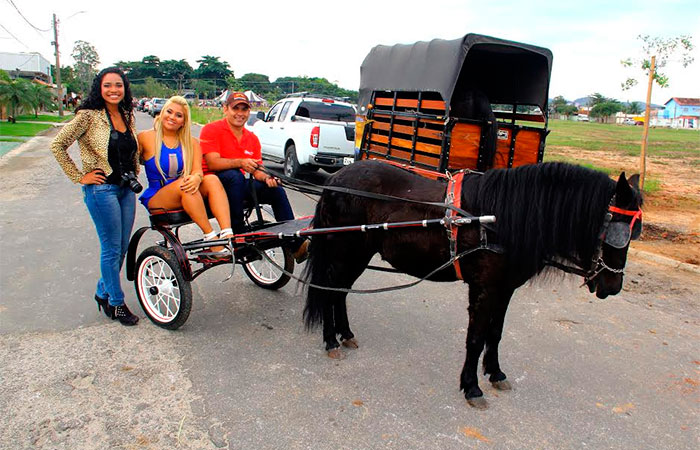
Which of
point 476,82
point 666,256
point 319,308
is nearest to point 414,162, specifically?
point 476,82

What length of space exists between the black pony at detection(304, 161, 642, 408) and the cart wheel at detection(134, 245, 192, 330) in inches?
47.5

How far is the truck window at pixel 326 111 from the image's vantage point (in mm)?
12727

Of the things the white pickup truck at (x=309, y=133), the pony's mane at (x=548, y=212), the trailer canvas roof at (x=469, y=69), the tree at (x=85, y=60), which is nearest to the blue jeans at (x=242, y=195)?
the pony's mane at (x=548, y=212)

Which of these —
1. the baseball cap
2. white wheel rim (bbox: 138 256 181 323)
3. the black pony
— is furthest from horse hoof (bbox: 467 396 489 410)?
the baseball cap

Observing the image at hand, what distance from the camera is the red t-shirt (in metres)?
4.64

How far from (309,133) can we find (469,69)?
14.6 ft

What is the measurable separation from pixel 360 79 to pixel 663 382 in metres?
7.85

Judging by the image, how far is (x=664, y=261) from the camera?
6500mm

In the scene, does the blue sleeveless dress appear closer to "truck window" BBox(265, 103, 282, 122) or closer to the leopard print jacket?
the leopard print jacket

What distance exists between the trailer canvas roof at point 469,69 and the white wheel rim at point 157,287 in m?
4.68

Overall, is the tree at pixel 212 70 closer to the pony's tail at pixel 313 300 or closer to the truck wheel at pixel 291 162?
the truck wheel at pixel 291 162

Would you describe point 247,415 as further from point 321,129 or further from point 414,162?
point 321,129

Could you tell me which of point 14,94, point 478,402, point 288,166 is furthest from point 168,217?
point 14,94

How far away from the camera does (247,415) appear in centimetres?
308
